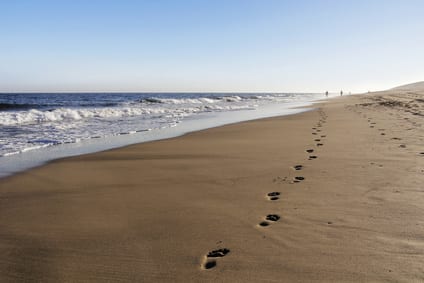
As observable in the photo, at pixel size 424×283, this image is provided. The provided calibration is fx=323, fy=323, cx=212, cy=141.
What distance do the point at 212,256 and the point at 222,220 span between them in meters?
0.68

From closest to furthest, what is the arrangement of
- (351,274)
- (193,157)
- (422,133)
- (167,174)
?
(351,274) < (167,174) < (193,157) < (422,133)

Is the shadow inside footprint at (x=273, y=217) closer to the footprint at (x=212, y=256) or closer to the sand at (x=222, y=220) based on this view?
the sand at (x=222, y=220)

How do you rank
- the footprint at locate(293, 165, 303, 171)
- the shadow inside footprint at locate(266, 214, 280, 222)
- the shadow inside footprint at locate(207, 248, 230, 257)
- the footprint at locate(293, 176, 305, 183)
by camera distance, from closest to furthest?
the shadow inside footprint at locate(207, 248, 230, 257) → the shadow inside footprint at locate(266, 214, 280, 222) → the footprint at locate(293, 176, 305, 183) → the footprint at locate(293, 165, 303, 171)

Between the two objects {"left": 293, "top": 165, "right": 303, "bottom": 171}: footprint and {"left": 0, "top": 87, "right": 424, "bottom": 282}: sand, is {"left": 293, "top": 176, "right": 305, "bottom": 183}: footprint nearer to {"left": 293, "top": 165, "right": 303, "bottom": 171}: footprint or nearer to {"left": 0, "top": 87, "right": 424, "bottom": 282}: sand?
{"left": 0, "top": 87, "right": 424, "bottom": 282}: sand

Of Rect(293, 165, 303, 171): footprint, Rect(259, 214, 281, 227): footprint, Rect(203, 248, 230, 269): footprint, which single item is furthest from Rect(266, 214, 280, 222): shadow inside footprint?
Rect(293, 165, 303, 171): footprint

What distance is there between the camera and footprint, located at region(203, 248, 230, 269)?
7.64 feet

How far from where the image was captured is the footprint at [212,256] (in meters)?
2.33

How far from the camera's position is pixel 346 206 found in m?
3.27

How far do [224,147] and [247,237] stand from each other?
186 inches

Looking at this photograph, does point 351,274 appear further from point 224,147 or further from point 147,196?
point 224,147

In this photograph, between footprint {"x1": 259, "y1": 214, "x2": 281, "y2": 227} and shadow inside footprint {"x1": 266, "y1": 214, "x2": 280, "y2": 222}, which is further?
shadow inside footprint {"x1": 266, "y1": 214, "x2": 280, "y2": 222}

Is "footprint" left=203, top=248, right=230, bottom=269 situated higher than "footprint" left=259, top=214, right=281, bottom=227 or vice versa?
"footprint" left=259, top=214, right=281, bottom=227

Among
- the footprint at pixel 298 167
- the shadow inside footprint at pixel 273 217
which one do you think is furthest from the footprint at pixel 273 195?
the footprint at pixel 298 167

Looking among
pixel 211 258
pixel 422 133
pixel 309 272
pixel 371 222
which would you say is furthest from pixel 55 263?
pixel 422 133
